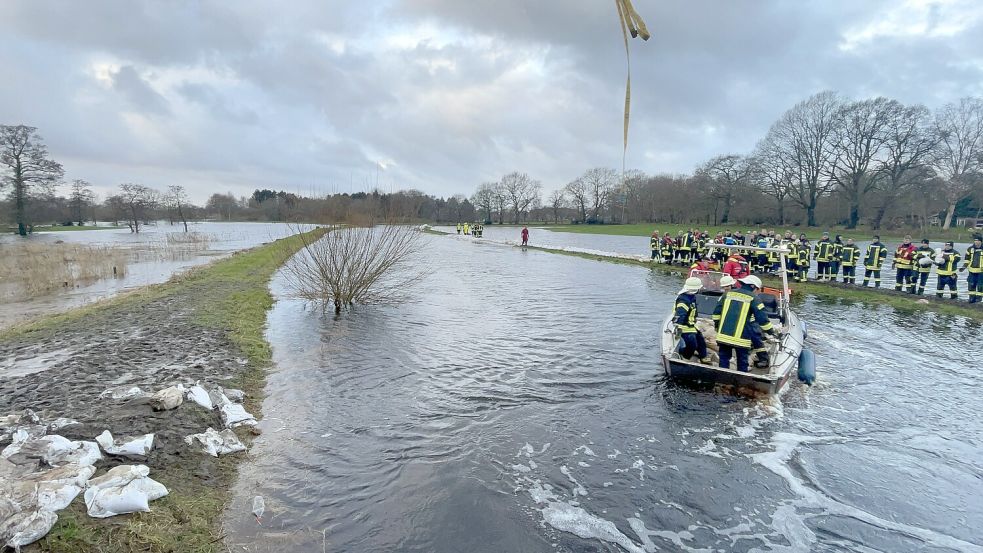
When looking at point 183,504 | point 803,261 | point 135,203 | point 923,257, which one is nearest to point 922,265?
point 923,257

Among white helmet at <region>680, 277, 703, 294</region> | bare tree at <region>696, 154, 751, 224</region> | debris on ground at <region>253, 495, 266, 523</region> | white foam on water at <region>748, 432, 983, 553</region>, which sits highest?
bare tree at <region>696, 154, 751, 224</region>

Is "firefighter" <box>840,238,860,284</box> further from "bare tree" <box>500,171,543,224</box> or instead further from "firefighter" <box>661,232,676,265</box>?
"bare tree" <box>500,171,543,224</box>

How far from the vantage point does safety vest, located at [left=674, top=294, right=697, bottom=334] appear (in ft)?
24.5

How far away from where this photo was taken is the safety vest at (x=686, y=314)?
7.48 meters

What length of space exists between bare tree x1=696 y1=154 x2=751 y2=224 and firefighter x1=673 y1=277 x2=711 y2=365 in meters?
63.6

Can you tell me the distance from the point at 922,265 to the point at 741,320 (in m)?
13.7

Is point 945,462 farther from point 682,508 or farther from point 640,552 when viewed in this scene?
point 640,552

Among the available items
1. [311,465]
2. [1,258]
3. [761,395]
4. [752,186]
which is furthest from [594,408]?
[752,186]

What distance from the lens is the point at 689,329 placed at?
7.50m

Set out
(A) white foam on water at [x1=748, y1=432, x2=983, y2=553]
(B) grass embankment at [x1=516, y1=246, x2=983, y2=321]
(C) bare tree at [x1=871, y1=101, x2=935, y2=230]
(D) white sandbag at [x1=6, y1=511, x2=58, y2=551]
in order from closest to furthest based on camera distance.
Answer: (D) white sandbag at [x1=6, y1=511, x2=58, y2=551]
(A) white foam on water at [x1=748, y1=432, x2=983, y2=553]
(B) grass embankment at [x1=516, y1=246, x2=983, y2=321]
(C) bare tree at [x1=871, y1=101, x2=935, y2=230]

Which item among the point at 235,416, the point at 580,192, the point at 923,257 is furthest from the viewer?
the point at 580,192

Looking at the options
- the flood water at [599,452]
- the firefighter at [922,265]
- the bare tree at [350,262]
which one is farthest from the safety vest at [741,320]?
the firefighter at [922,265]

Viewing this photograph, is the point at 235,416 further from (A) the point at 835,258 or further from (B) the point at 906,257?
(A) the point at 835,258

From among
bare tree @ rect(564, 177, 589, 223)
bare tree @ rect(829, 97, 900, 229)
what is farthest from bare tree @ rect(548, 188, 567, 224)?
bare tree @ rect(829, 97, 900, 229)
